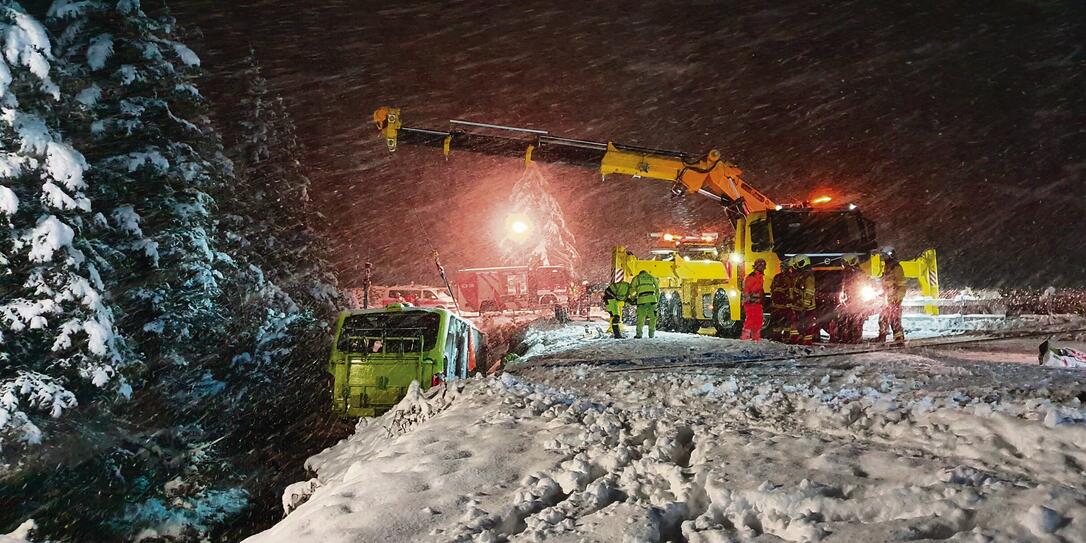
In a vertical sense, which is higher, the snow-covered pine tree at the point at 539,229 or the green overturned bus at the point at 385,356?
the snow-covered pine tree at the point at 539,229

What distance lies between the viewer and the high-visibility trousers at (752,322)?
13.1 m

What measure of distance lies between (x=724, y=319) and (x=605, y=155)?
581 centimetres

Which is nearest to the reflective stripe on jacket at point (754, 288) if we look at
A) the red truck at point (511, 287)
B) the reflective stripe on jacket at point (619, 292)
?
the reflective stripe on jacket at point (619, 292)

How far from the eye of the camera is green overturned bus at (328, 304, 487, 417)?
9.80 metres

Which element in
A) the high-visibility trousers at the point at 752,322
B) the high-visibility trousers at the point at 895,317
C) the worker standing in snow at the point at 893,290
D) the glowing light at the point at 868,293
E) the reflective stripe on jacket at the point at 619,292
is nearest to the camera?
the worker standing in snow at the point at 893,290

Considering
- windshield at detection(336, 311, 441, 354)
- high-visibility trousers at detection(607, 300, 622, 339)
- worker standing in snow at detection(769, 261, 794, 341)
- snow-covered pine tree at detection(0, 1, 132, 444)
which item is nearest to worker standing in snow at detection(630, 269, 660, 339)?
high-visibility trousers at detection(607, 300, 622, 339)

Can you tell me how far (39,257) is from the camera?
9070 millimetres

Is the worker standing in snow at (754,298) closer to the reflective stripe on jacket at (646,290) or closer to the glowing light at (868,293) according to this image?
the glowing light at (868,293)

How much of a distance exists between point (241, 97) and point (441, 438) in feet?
62.4

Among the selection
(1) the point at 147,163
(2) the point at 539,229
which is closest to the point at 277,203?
(1) the point at 147,163

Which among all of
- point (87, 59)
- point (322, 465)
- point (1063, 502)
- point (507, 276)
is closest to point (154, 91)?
point (87, 59)

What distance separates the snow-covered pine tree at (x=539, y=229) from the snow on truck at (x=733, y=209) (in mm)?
32261

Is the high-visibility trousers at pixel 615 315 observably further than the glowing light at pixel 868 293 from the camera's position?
Yes

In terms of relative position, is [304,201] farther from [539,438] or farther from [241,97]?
[539,438]
